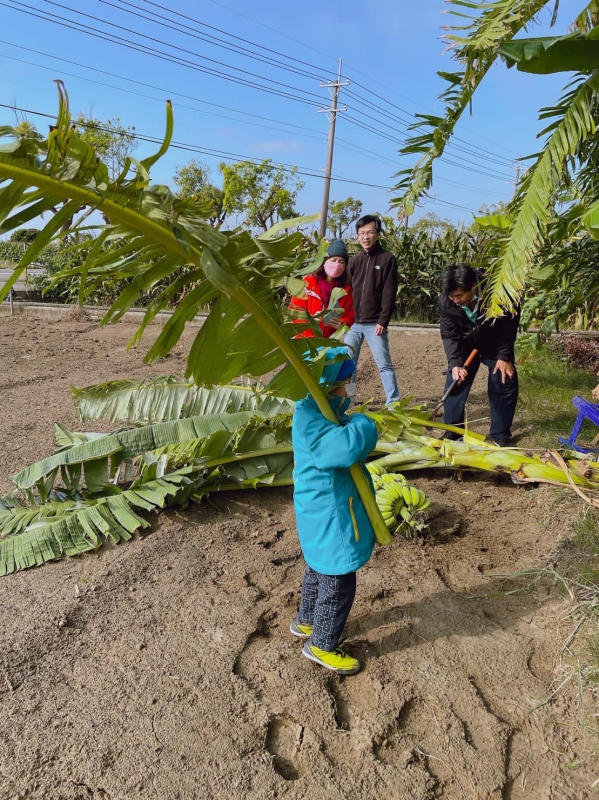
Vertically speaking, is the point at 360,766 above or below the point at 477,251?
below

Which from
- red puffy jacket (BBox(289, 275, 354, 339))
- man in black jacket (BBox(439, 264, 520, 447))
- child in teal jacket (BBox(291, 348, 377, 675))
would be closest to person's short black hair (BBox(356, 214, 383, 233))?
red puffy jacket (BBox(289, 275, 354, 339))

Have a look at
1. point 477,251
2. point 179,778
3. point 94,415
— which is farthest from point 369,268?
point 477,251

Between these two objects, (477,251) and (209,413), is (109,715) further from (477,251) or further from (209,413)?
(477,251)

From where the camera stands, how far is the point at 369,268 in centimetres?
617

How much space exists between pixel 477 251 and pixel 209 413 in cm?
1044

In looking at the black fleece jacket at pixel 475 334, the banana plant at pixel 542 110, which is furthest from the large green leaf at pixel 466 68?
the black fleece jacket at pixel 475 334

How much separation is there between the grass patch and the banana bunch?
5.85 feet

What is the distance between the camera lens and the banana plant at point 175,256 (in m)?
1.61

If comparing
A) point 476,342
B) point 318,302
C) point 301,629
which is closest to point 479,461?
point 476,342

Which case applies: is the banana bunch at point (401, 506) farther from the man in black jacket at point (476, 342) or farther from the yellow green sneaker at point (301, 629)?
the man in black jacket at point (476, 342)

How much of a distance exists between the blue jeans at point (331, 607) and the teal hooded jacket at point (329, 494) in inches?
4.2

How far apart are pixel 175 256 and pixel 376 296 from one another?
436cm

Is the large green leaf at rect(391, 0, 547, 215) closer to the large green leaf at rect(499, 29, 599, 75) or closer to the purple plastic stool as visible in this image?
the large green leaf at rect(499, 29, 599, 75)

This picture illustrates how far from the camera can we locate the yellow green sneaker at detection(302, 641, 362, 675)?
2709 mm
